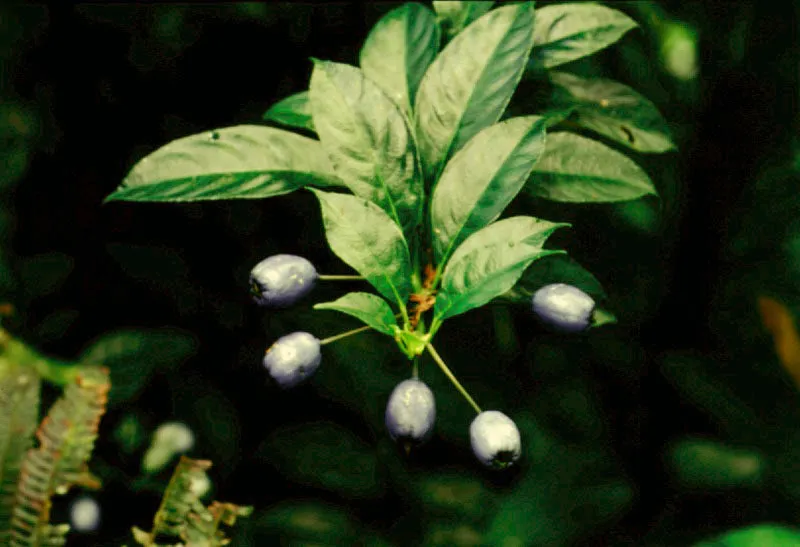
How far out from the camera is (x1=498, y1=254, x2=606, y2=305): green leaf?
33.4 inches

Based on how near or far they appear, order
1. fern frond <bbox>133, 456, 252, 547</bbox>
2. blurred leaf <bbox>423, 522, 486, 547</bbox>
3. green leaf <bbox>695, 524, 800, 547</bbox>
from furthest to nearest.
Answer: blurred leaf <bbox>423, 522, 486, 547</bbox> → green leaf <bbox>695, 524, 800, 547</bbox> → fern frond <bbox>133, 456, 252, 547</bbox>

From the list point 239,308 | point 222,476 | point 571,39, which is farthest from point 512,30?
point 222,476

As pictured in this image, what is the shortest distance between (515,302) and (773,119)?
0.90m

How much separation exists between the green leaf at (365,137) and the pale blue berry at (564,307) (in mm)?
195

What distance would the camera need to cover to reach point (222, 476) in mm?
1103

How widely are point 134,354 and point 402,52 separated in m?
0.62

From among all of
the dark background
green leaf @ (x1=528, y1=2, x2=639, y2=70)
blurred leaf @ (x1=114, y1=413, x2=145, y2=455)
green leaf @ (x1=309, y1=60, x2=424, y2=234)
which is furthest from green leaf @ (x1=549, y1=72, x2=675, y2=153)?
blurred leaf @ (x1=114, y1=413, x2=145, y2=455)

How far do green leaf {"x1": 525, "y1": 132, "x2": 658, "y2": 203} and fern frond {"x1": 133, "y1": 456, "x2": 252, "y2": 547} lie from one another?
0.58 m

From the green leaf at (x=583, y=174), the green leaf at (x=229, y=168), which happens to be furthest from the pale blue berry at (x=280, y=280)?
the green leaf at (x=583, y=174)

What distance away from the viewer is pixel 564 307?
0.77 metres

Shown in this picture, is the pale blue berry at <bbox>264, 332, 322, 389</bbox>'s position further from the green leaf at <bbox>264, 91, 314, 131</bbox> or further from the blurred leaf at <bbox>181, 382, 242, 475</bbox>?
the blurred leaf at <bbox>181, 382, 242, 475</bbox>

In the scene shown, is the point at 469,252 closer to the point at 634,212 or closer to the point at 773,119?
the point at 634,212

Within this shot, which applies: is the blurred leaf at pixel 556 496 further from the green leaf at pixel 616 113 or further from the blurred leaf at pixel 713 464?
the green leaf at pixel 616 113

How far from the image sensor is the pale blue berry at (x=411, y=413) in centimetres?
71
